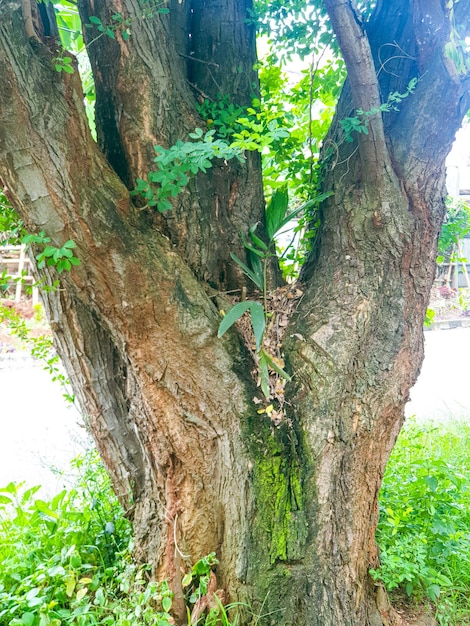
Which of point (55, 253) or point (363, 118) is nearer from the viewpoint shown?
point (55, 253)

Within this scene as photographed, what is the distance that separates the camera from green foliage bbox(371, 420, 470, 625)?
2004 millimetres

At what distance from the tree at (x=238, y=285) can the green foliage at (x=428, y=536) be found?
186mm

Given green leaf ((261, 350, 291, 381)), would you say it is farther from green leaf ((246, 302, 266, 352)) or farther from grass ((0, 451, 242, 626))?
grass ((0, 451, 242, 626))

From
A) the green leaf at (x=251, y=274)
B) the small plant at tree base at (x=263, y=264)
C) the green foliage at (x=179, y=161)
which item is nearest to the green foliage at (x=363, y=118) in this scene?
the small plant at tree base at (x=263, y=264)

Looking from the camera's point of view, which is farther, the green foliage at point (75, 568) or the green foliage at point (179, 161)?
the green foliage at point (75, 568)

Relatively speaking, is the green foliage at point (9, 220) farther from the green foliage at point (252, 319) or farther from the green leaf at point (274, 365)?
the green leaf at point (274, 365)

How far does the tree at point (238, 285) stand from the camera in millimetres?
1628

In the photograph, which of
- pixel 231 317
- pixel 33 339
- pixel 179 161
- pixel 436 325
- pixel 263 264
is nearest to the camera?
pixel 179 161

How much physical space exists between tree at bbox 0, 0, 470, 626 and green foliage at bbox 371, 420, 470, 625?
0.61 feet

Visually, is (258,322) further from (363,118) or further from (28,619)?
(28,619)

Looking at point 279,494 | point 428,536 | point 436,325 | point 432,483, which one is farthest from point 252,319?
point 436,325

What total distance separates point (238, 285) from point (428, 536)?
157 cm

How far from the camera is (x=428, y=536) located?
2.32 metres

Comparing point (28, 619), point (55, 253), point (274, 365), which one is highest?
point (55, 253)
